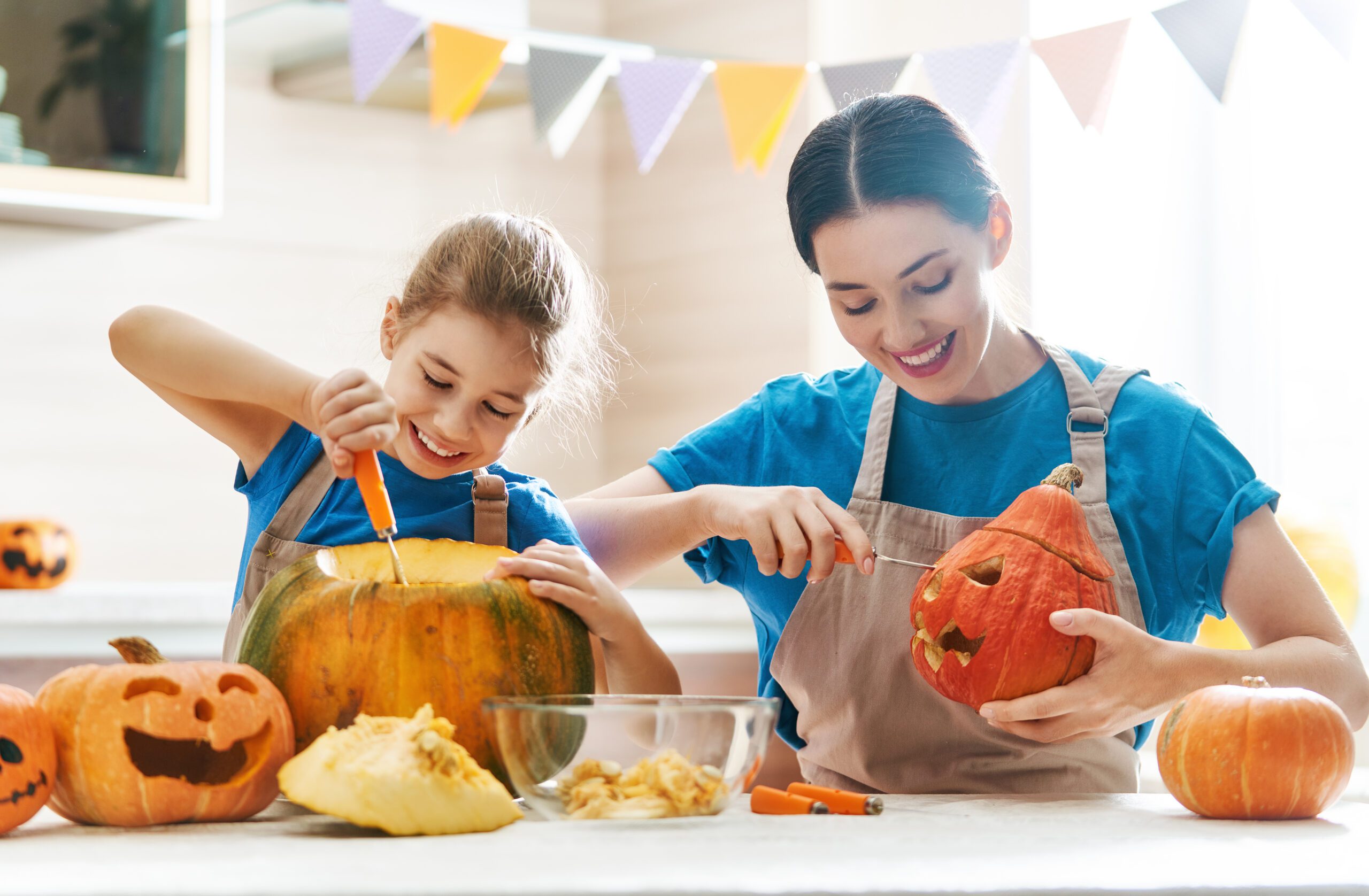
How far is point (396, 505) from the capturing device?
128cm

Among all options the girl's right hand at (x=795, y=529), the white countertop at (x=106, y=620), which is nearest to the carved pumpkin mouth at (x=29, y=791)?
the girl's right hand at (x=795, y=529)

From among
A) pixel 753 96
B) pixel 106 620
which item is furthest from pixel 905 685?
pixel 106 620

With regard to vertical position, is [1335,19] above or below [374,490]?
above

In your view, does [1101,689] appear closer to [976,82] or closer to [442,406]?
[442,406]

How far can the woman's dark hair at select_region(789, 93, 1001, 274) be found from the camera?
126 cm

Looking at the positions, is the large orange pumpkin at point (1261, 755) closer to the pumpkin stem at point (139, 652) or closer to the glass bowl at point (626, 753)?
the glass bowl at point (626, 753)

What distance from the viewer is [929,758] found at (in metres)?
1.29

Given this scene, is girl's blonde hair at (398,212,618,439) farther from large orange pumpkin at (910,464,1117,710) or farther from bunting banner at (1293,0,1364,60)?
bunting banner at (1293,0,1364,60)

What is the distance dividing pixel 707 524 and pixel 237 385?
464mm

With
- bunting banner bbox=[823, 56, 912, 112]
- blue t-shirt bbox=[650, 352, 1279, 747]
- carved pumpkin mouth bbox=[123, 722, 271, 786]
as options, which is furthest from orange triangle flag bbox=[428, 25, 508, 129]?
carved pumpkin mouth bbox=[123, 722, 271, 786]

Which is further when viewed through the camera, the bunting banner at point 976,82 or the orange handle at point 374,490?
the bunting banner at point 976,82

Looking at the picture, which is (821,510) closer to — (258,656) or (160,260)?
(258,656)

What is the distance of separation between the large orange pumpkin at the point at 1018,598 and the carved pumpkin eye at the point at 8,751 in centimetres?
64

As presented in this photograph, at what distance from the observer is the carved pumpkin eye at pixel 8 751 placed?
780 millimetres
